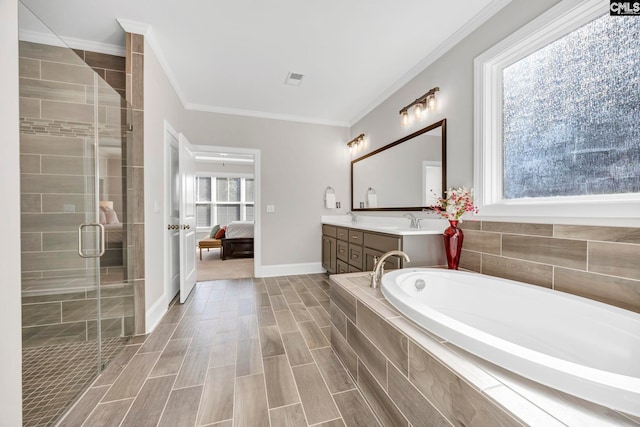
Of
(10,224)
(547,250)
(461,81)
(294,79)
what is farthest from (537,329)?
(294,79)

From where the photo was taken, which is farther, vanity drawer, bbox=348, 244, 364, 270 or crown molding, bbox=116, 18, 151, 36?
vanity drawer, bbox=348, 244, 364, 270

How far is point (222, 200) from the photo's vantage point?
7570 millimetres

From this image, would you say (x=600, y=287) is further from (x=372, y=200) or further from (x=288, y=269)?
(x=288, y=269)

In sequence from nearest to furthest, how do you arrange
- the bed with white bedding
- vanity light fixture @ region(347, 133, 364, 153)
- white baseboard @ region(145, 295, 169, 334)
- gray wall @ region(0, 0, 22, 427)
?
1. gray wall @ region(0, 0, 22, 427)
2. white baseboard @ region(145, 295, 169, 334)
3. vanity light fixture @ region(347, 133, 364, 153)
4. the bed with white bedding

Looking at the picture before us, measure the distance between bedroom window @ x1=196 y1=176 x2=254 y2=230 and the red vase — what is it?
651 cm

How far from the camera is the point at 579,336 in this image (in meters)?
1.23

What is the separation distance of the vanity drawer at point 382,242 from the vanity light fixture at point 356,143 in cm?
A: 172

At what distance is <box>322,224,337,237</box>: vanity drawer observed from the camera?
367 centimetres

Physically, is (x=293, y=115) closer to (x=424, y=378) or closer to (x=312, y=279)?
(x=312, y=279)

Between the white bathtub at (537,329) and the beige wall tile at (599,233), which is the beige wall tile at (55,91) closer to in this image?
the white bathtub at (537,329)

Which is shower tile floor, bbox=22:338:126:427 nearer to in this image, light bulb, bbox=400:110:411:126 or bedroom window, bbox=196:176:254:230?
light bulb, bbox=400:110:411:126

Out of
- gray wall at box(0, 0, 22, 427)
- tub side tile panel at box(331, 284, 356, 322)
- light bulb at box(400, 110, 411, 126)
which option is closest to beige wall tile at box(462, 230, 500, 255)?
tub side tile panel at box(331, 284, 356, 322)

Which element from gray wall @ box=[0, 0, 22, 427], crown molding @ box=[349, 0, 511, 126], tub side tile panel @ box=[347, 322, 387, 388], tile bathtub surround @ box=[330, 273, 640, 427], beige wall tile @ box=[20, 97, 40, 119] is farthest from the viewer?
crown molding @ box=[349, 0, 511, 126]

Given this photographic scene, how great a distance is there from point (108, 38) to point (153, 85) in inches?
20.4
